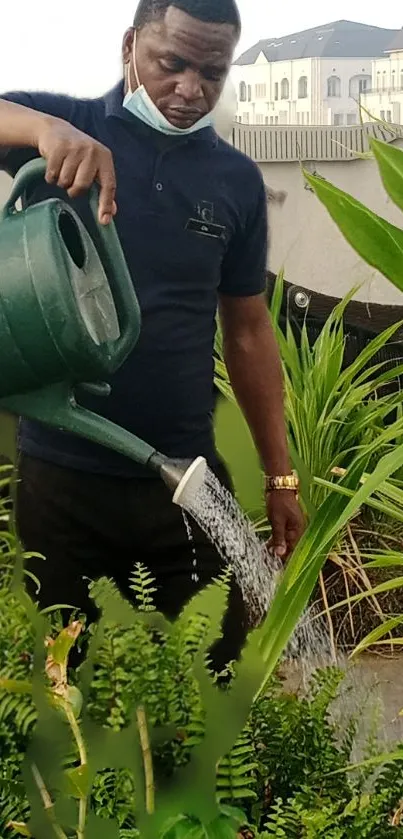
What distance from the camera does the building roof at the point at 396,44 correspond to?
1.82 meters

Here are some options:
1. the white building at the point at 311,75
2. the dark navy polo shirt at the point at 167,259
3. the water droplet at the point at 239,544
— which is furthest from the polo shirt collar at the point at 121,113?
the water droplet at the point at 239,544

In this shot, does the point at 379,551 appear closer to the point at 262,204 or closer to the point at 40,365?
the point at 262,204

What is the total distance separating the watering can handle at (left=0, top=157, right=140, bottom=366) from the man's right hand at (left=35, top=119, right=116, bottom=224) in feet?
0.04

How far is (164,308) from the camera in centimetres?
148

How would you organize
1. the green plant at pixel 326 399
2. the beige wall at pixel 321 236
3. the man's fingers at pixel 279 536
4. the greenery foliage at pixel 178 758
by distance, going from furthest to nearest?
the beige wall at pixel 321 236 < the green plant at pixel 326 399 < the man's fingers at pixel 279 536 < the greenery foliage at pixel 178 758

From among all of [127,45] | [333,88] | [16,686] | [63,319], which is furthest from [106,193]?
[333,88]

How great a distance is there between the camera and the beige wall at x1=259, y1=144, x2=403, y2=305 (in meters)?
2.34

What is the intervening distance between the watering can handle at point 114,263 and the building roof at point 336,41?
1.87ft

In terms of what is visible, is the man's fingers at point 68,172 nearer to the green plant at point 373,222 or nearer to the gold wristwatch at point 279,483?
the green plant at point 373,222

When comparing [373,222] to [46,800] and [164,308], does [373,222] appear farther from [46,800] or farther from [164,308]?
[46,800]

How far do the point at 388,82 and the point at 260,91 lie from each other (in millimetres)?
251

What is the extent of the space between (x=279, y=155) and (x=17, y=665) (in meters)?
1.31

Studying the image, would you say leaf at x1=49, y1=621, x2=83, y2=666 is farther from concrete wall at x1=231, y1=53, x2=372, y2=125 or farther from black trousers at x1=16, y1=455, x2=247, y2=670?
concrete wall at x1=231, y1=53, x2=372, y2=125

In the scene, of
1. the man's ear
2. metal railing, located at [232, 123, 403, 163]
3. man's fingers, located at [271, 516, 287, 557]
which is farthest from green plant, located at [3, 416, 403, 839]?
metal railing, located at [232, 123, 403, 163]
